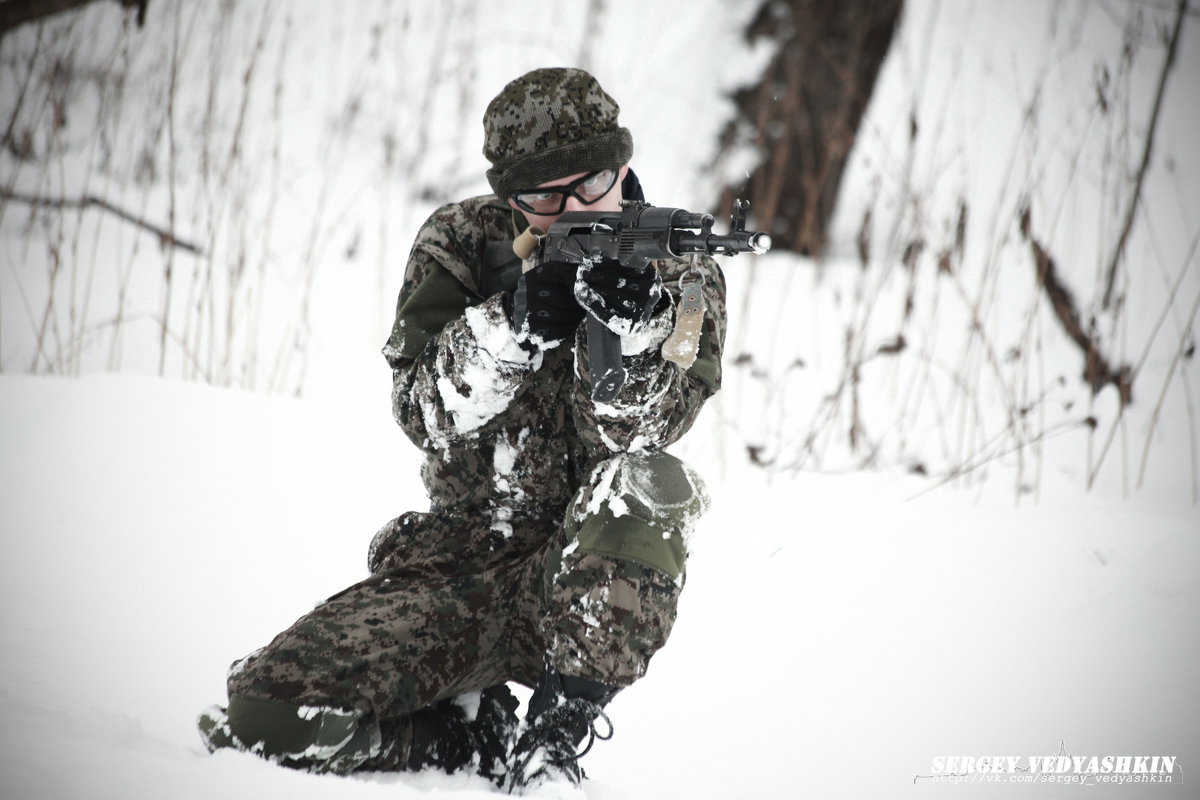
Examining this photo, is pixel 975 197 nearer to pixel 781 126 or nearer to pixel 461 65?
pixel 781 126

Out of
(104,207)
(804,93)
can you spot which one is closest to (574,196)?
(104,207)

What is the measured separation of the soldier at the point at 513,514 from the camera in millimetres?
1154

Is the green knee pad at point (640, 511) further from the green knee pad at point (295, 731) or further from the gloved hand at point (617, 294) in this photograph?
the green knee pad at point (295, 731)

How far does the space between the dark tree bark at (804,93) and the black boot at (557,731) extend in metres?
2.87

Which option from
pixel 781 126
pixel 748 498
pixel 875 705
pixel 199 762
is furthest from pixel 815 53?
pixel 199 762

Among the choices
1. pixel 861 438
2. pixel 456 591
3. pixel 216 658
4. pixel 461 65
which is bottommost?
pixel 216 658

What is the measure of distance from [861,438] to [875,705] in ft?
4.27

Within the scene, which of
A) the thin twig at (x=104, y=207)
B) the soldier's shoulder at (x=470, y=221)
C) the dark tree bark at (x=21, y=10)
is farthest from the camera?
the dark tree bark at (x=21, y=10)

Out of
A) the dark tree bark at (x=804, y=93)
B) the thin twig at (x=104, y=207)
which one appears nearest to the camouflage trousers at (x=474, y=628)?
the thin twig at (x=104, y=207)

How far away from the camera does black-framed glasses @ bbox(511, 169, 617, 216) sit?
4.52ft

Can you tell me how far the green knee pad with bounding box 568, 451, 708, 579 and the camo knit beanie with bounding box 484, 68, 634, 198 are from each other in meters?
0.50

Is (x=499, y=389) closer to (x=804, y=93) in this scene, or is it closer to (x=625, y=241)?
(x=625, y=241)

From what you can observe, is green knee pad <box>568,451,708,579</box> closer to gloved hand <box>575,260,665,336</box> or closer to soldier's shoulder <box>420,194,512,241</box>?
gloved hand <box>575,260,665,336</box>

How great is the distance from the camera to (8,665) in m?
1.36
